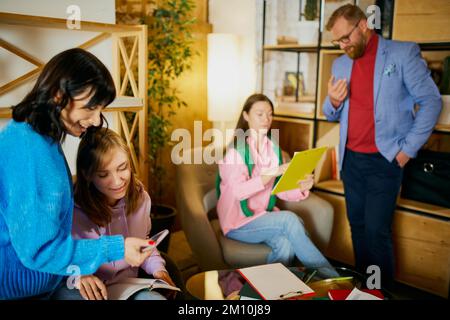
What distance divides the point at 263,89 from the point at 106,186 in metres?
1.44

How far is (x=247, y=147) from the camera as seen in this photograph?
1.84 meters

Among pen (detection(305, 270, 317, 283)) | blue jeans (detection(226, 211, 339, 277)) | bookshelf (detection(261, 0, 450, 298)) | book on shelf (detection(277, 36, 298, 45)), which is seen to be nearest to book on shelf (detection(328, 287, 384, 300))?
pen (detection(305, 270, 317, 283))

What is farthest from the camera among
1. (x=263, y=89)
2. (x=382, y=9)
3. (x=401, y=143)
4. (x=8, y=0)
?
(x=263, y=89)

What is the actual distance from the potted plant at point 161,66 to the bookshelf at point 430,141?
436mm

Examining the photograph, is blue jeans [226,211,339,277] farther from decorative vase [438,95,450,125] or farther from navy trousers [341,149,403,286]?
decorative vase [438,95,450,125]

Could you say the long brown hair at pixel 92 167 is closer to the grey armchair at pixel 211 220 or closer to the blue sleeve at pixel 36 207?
the blue sleeve at pixel 36 207

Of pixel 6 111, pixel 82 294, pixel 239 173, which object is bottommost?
pixel 82 294

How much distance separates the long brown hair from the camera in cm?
110

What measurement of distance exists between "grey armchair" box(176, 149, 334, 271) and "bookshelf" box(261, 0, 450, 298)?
11.8 inches

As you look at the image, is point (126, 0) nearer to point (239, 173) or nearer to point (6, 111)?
point (239, 173)

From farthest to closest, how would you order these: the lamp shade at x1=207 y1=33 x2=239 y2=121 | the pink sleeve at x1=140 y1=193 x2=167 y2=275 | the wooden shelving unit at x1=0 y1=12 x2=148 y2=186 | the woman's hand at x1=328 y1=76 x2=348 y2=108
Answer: the lamp shade at x1=207 y1=33 x2=239 y2=121, the woman's hand at x1=328 y1=76 x2=348 y2=108, the pink sleeve at x1=140 y1=193 x2=167 y2=275, the wooden shelving unit at x1=0 y1=12 x2=148 y2=186

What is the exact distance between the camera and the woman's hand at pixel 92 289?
1045mm

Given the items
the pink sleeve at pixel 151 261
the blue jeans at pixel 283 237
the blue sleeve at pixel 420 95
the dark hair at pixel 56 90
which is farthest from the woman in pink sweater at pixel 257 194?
the dark hair at pixel 56 90
